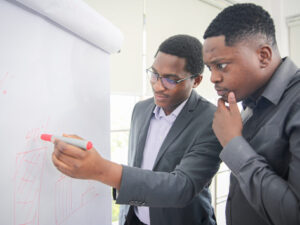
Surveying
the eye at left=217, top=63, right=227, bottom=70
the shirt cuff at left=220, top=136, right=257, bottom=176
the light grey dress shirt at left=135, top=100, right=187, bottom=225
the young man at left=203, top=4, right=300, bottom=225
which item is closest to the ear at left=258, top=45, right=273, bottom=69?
the young man at left=203, top=4, right=300, bottom=225

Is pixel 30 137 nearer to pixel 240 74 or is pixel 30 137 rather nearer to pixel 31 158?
pixel 31 158

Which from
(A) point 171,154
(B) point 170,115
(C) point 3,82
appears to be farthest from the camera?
(B) point 170,115

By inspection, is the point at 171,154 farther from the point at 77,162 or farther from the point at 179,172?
the point at 77,162

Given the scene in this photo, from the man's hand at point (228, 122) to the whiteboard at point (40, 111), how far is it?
17.9 inches

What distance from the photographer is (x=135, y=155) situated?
111cm

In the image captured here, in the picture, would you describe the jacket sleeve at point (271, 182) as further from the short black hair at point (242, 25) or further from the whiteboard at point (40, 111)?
the whiteboard at point (40, 111)

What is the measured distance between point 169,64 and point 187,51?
0.38ft

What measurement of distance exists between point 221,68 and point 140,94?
1300mm

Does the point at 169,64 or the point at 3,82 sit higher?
the point at 169,64

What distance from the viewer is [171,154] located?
958 mm

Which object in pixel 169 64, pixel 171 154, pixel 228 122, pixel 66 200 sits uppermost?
pixel 169 64

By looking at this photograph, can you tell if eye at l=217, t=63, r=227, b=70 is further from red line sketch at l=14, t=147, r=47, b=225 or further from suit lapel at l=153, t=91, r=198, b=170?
red line sketch at l=14, t=147, r=47, b=225

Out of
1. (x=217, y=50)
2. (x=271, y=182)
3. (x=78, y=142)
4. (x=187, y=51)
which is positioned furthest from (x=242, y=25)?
(x=78, y=142)

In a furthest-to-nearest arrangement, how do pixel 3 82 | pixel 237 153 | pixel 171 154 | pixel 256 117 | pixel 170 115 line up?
pixel 170 115, pixel 171 154, pixel 256 117, pixel 237 153, pixel 3 82
